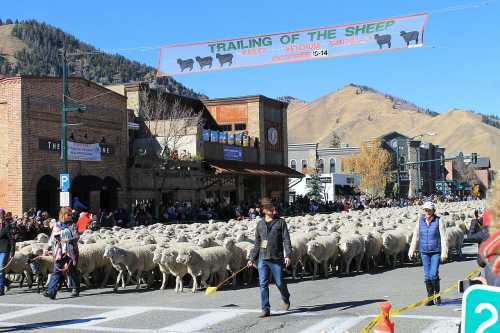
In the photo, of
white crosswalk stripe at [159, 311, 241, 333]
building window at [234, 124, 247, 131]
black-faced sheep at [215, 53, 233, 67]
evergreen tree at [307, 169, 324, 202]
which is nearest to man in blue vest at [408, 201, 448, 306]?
white crosswalk stripe at [159, 311, 241, 333]

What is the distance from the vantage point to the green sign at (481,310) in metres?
3.35

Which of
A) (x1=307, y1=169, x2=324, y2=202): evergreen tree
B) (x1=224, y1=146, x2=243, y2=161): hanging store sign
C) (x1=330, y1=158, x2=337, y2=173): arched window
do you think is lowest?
(x1=307, y1=169, x2=324, y2=202): evergreen tree

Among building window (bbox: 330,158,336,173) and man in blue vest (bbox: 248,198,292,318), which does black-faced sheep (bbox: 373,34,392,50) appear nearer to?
Result: man in blue vest (bbox: 248,198,292,318)

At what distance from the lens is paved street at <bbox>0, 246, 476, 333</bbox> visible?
30.1ft

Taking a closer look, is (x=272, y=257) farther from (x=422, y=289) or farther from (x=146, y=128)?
(x=146, y=128)

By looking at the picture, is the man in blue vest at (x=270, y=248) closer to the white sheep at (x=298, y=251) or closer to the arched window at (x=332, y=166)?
the white sheep at (x=298, y=251)

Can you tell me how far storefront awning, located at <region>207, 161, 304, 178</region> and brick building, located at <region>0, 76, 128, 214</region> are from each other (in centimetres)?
880

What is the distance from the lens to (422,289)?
12.4m

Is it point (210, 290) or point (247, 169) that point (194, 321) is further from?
point (247, 169)

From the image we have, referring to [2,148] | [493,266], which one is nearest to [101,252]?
[493,266]

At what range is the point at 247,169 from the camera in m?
46.8

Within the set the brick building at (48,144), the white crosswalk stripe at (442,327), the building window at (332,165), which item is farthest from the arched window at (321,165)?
the white crosswalk stripe at (442,327)

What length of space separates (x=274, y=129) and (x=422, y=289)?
43431mm

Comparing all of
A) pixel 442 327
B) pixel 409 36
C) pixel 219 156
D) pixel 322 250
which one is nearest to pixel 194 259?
pixel 322 250
